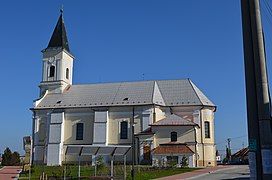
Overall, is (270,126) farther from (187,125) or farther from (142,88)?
(142,88)

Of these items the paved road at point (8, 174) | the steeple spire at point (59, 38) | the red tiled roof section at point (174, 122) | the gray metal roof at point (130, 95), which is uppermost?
the steeple spire at point (59, 38)

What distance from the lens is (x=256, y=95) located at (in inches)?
465

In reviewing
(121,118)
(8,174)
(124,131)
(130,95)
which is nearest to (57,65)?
(130,95)

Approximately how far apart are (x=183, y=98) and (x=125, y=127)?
30.7 ft

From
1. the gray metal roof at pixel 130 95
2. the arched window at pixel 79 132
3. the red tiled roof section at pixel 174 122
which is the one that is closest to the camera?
the red tiled roof section at pixel 174 122

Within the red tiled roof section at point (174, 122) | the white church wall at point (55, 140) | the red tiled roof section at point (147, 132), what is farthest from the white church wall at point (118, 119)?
the white church wall at point (55, 140)

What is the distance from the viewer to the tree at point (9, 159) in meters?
58.8

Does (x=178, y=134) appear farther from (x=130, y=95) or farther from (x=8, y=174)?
(x=8, y=174)

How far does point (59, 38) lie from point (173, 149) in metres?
28.2

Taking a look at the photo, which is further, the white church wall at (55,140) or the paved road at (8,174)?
the white church wall at (55,140)

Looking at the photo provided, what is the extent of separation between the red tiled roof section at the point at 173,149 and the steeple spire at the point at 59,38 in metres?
24.9

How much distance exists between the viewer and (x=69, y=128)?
5809 cm

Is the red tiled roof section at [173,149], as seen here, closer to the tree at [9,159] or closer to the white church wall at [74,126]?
the white church wall at [74,126]

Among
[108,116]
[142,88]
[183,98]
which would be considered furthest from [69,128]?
[183,98]
